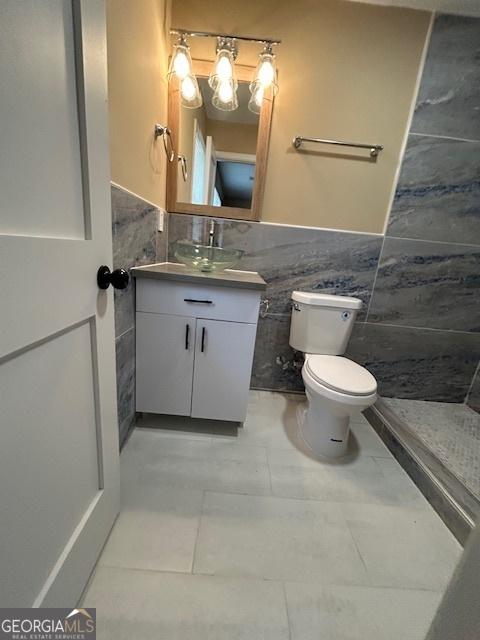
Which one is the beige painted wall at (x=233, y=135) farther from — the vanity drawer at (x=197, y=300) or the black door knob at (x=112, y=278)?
the black door knob at (x=112, y=278)

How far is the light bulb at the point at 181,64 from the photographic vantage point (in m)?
1.40

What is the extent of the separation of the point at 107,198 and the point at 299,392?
1.70m

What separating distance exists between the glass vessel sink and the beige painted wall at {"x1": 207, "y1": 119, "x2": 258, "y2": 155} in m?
0.63

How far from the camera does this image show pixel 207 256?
60.0 inches

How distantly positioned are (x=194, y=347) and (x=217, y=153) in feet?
3.79

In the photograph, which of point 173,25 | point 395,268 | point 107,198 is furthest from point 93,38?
point 395,268

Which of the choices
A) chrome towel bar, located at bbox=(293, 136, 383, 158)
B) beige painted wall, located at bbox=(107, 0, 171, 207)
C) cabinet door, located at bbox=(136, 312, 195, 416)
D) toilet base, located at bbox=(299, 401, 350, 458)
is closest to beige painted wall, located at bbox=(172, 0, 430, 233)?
chrome towel bar, located at bbox=(293, 136, 383, 158)

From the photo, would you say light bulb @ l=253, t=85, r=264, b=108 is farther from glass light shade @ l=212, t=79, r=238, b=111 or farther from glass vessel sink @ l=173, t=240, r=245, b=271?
glass vessel sink @ l=173, t=240, r=245, b=271

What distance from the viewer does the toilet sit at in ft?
4.16

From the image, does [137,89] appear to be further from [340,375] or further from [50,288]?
[340,375]

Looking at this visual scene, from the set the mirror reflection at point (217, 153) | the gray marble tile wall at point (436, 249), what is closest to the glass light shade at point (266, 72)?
the mirror reflection at point (217, 153)

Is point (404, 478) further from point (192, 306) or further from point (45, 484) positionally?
point (45, 484)

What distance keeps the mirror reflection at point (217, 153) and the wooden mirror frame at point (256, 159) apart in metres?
0.02

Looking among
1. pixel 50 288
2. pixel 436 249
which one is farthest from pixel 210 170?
pixel 436 249
